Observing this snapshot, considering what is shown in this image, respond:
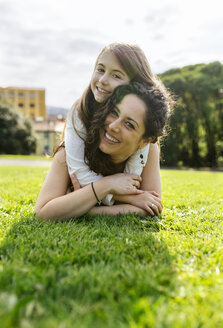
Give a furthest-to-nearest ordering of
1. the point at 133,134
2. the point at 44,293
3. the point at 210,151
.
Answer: the point at 210,151 < the point at 133,134 < the point at 44,293

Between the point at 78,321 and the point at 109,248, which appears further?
the point at 109,248

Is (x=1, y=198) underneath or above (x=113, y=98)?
underneath

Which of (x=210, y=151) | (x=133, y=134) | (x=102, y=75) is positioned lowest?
(x=210, y=151)

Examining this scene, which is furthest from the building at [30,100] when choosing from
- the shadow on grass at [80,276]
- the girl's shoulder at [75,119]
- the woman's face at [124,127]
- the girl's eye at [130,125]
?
the shadow on grass at [80,276]

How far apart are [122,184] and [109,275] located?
150 cm

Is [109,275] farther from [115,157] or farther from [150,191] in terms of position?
[150,191]

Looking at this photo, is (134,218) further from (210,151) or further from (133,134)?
(210,151)

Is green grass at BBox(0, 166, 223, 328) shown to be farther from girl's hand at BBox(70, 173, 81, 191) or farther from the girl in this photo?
the girl

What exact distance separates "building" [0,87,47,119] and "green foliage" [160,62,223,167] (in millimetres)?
64540

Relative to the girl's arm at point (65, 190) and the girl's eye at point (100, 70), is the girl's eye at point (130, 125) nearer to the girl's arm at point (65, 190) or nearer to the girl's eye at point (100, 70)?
the girl's arm at point (65, 190)

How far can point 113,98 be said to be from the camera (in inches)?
118

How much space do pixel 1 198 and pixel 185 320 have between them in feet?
12.0

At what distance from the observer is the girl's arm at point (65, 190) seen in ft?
9.77

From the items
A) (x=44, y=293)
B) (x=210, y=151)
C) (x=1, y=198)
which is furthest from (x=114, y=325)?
(x=210, y=151)
